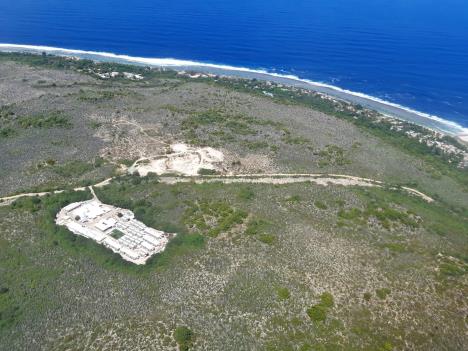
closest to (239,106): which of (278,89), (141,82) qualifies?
(278,89)

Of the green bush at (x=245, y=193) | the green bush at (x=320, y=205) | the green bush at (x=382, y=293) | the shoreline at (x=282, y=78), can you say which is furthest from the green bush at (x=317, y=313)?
the shoreline at (x=282, y=78)

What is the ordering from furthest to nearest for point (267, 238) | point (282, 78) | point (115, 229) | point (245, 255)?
1. point (282, 78)
2. point (115, 229)
3. point (267, 238)
4. point (245, 255)

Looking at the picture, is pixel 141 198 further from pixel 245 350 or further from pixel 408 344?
pixel 408 344

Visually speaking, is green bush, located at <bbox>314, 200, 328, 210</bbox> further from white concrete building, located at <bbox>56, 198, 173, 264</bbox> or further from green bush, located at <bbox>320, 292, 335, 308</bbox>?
white concrete building, located at <bbox>56, 198, 173, 264</bbox>

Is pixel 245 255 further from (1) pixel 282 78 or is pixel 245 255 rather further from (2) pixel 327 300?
(1) pixel 282 78

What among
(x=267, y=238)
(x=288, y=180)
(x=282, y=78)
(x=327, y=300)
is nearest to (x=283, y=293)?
(x=327, y=300)
